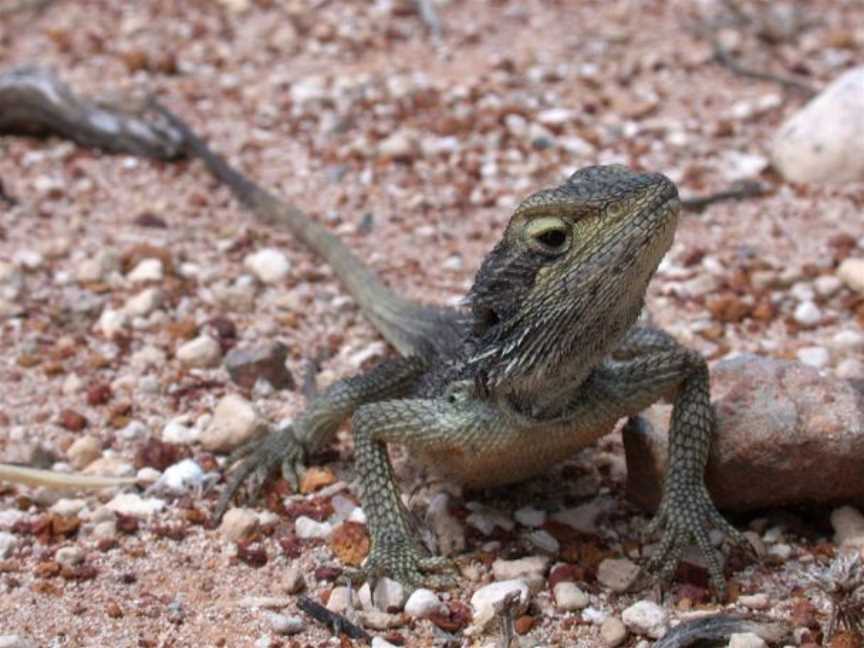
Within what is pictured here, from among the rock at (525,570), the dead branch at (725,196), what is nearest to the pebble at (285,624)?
the rock at (525,570)

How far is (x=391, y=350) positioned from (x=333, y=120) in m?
2.70

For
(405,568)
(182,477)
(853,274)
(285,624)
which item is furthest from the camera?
(853,274)

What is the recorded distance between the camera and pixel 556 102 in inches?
325

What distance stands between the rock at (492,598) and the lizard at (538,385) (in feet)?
0.59

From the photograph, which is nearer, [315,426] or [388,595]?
[388,595]

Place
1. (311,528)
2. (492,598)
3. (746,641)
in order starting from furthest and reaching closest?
(311,528)
(492,598)
(746,641)

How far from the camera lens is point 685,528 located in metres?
4.38

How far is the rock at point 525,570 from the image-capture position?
433 cm

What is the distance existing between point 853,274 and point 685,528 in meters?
2.27

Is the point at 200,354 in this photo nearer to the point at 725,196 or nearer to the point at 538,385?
the point at 538,385

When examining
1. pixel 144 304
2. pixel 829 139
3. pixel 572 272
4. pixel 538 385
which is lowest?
pixel 144 304

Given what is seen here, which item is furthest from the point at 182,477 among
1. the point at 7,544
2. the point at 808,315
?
the point at 808,315

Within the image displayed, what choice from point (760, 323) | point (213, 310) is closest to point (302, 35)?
point (213, 310)

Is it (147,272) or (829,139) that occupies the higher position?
(829,139)
